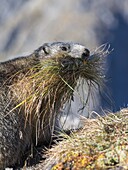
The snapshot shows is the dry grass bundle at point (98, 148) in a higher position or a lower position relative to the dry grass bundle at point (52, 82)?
lower

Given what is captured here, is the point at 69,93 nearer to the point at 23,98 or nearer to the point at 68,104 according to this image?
the point at 68,104

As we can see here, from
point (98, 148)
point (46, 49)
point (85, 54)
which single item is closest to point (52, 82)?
point (85, 54)

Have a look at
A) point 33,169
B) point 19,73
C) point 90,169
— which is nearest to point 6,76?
point 19,73

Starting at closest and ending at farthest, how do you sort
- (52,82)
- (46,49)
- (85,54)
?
(52,82) → (85,54) → (46,49)

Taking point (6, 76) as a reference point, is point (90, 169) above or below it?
below

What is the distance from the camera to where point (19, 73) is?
913 centimetres

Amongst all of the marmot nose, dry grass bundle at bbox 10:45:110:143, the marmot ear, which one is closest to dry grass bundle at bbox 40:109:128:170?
dry grass bundle at bbox 10:45:110:143

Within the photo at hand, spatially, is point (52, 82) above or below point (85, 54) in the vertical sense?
below

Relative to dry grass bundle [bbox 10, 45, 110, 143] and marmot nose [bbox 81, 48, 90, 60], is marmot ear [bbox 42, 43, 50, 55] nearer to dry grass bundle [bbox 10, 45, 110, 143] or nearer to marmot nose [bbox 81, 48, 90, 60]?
dry grass bundle [bbox 10, 45, 110, 143]

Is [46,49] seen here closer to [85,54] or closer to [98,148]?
[85,54]

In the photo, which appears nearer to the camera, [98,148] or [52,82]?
[98,148]

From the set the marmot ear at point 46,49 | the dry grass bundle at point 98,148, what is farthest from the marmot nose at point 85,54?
the dry grass bundle at point 98,148

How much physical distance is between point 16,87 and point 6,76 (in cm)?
35

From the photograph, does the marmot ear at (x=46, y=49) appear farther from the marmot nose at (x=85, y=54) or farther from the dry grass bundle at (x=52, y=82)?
the marmot nose at (x=85, y=54)
